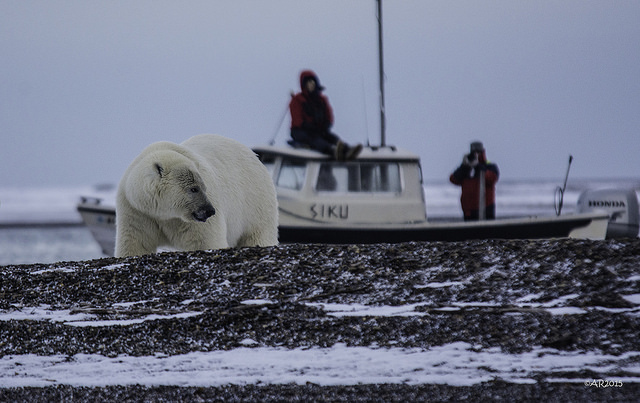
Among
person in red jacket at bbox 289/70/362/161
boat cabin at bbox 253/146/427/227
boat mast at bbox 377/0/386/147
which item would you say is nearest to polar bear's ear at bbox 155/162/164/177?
person in red jacket at bbox 289/70/362/161

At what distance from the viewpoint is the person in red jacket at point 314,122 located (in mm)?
10383

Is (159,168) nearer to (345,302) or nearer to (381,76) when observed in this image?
(345,302)

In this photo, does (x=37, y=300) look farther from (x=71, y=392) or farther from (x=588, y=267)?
(x=588, y=267)

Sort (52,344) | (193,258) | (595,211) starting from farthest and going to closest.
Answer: (595,211), (193,258), (52,344)

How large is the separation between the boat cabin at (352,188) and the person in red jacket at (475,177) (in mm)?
676

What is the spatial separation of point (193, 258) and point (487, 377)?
102 inches

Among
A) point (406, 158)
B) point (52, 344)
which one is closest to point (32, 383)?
point (52, 344)

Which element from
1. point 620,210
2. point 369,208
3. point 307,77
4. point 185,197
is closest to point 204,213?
point 185,197

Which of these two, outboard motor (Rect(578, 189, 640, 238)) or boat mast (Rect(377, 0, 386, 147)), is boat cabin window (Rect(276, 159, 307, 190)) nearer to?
boat mast (Rect(377, 0, 386, 147))

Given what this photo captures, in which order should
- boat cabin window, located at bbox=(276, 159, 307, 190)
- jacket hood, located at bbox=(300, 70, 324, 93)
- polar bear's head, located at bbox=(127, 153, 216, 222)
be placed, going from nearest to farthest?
1. polar bear's head, located at bbox=(127, 153, 216, 222)
2. jacket hood, located at bbox=(300, 70, 324, 93)
3. boat cabin window, located at bbox=(276, 159, 307, 190)

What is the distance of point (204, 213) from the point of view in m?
5.86

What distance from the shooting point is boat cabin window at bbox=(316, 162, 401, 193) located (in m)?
11.3

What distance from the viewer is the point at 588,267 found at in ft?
15.5

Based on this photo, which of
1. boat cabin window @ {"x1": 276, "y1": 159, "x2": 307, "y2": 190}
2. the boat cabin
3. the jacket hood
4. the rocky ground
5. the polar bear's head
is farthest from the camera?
boat cabin window @ {"x1": 276, "y1": 159, "x2": 307, "y2": 190}
